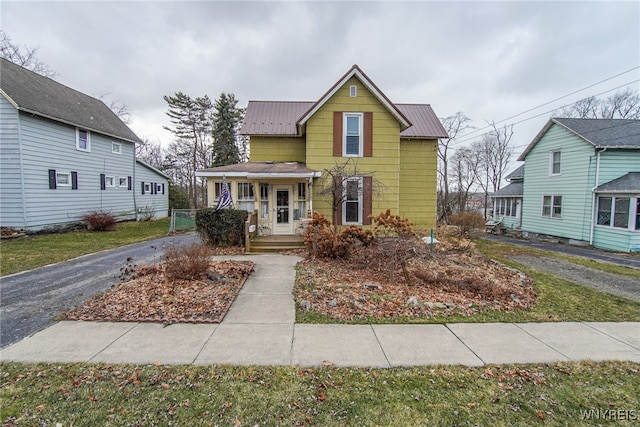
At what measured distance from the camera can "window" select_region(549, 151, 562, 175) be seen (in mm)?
16828

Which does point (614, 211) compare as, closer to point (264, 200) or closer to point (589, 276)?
point (589, 276)

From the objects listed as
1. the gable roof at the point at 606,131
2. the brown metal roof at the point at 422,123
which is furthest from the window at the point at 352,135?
the gable roof at the point at 606,131

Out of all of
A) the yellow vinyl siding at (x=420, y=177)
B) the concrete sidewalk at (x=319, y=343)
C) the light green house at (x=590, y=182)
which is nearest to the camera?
the concrete sidewalk at (x=319, y=343)

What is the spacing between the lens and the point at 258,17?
11438mm

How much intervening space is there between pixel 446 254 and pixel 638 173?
14.0m

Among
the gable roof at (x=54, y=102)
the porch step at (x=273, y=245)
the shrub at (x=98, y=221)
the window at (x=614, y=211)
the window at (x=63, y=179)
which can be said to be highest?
the gable roof at (x=54, y=102)

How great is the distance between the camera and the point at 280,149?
1375 cm

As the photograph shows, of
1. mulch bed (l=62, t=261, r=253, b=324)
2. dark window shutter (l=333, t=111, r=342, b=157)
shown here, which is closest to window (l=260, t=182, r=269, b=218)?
dark window shutter (l=333, t=111, r=342, b=157)

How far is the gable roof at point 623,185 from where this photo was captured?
1288cm

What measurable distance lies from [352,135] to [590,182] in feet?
43.7

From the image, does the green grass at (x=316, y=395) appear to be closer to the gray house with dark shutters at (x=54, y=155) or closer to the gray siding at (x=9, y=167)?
the gray siding at (x=9, y=167)

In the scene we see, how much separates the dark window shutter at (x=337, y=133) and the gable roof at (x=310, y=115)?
823 mm

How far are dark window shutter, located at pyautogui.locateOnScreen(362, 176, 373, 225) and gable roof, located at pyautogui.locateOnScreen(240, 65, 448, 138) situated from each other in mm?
3073

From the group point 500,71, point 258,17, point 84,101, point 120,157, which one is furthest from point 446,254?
point 84,101
